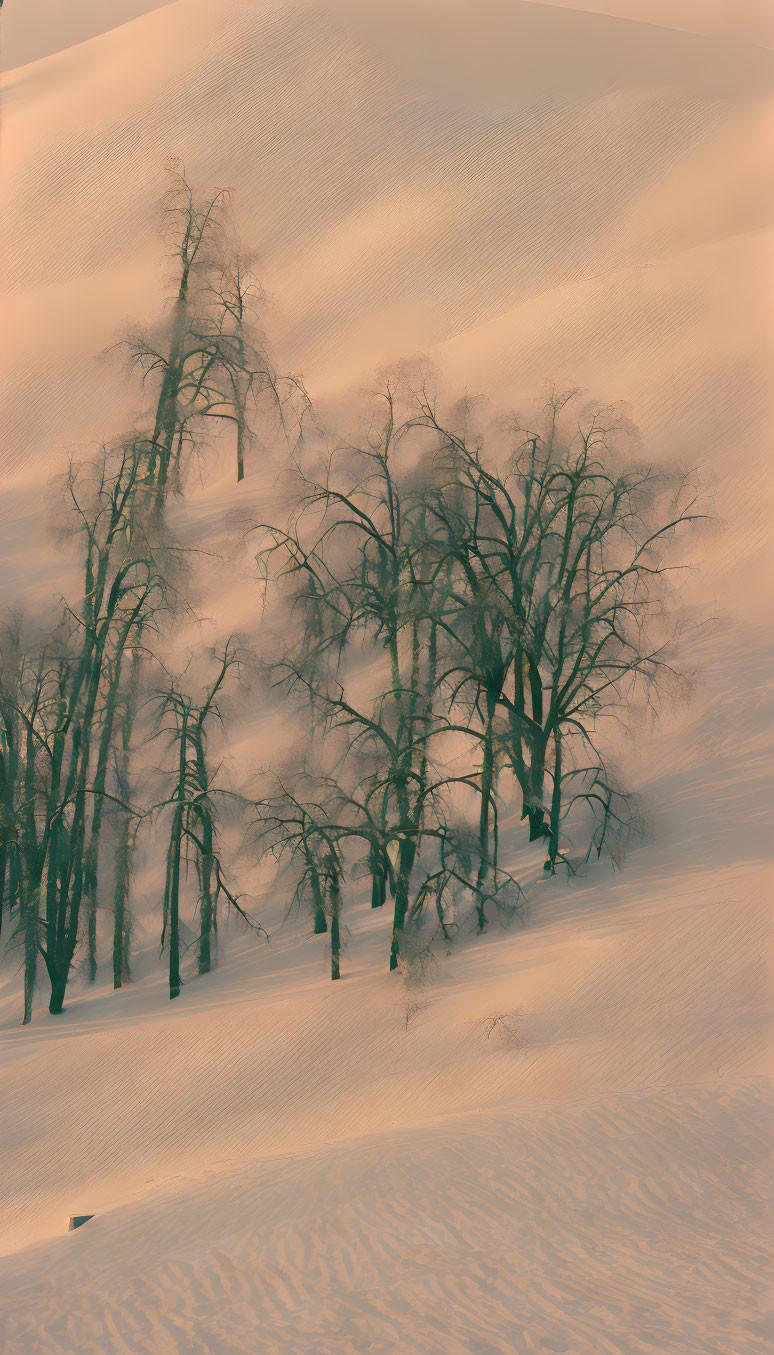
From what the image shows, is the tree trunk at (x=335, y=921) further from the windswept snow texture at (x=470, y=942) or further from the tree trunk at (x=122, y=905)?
the tree trunk at (x=122, y=905)

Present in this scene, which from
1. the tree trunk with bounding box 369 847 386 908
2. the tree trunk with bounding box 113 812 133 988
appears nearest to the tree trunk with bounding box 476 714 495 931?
the tree trunk with bounding box 369 847 386 908

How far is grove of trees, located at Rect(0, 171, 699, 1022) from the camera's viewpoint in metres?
18.3

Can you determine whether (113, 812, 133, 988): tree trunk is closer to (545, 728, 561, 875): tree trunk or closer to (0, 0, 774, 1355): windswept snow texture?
(0, 0, 774, 1355): windswept snow texture

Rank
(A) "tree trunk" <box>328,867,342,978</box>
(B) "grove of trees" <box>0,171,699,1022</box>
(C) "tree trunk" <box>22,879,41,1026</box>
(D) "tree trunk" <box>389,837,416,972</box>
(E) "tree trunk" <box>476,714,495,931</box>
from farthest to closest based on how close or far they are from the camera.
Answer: (C) "tree trunk" <box>22,879,41,1026</box>
(B) "grove of trees" <box>0,171,699,1022</box>
(A) "tree trunk" <box>328,867,342,978</box>
(D) "tree trunk" <box>389,837,416,972</box>
(E) "tree trunk" <box>476,714,495,931</box>

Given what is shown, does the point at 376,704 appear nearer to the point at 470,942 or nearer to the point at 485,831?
the point at 485,831

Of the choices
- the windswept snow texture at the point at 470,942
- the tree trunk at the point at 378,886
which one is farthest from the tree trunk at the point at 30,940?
the tree trunk at the point at 378,886

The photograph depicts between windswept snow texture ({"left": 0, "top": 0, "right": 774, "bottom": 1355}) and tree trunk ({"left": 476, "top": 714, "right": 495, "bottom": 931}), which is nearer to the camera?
windswept snow texture ({"left": 0, "top": 0, "right": 774, "bottom": 1355})

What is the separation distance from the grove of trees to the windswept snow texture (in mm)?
1202

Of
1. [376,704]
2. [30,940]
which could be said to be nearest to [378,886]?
[376,704]

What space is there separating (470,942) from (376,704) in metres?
4.52

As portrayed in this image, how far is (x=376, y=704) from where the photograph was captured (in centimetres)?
1944

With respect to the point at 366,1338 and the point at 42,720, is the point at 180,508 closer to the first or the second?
the point at 42,720

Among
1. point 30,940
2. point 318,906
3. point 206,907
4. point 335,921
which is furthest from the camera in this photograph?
point 30,940

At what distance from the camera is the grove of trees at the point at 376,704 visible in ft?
60.0
